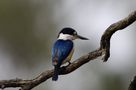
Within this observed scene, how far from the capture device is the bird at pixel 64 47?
2.92 meters

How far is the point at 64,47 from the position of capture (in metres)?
3.12

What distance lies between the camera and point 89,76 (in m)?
10.8

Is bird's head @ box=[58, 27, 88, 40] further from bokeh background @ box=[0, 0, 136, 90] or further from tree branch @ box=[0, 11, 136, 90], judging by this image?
bokeh background @ box=[0, 0, 136, 90]

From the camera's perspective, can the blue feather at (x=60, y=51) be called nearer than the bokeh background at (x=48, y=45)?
Yes

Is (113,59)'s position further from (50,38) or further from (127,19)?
A: (127,19)

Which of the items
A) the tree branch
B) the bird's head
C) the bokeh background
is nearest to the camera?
the tree branch

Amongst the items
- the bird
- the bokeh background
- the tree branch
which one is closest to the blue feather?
the bird

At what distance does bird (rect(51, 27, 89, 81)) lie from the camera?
2.92 m

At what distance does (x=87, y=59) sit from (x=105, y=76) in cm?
892

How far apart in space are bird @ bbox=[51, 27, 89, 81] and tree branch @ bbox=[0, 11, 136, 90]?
10cm

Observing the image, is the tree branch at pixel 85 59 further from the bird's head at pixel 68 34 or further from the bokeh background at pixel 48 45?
the bokeh background at pixel 48 45

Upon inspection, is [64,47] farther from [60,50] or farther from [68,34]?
[68,34]

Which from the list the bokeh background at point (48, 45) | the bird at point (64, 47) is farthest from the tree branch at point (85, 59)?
the bokeh background at point (48, 45)

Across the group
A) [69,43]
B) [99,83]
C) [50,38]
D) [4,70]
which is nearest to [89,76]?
[99,83]
